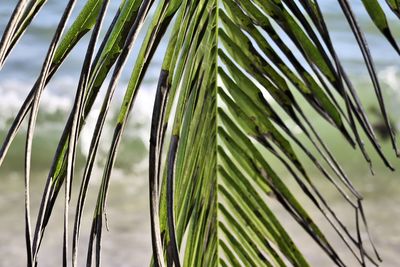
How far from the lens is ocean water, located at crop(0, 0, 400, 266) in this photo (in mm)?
1577

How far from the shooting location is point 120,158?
5.62 ft

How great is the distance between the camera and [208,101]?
473 millimetres

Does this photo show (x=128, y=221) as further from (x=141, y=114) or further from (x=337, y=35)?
(x=337, y=35)

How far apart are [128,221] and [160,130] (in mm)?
1324

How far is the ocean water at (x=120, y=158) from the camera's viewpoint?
1.58m

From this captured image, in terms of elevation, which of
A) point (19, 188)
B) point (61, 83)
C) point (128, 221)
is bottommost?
point (128, 221)

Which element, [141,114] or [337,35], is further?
[337,35]

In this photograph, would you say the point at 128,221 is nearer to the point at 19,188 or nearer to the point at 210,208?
the point at 19,188

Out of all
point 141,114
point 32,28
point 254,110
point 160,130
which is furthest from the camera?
point 32,28

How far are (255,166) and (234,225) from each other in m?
0.07

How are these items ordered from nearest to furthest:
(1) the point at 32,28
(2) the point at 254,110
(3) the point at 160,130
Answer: (3) the point at 160,130
(2) the point at 254,110
(1) the point at 32,28

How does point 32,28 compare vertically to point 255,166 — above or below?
above

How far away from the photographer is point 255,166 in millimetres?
461

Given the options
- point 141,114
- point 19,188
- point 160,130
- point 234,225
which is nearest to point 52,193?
point 160,130
